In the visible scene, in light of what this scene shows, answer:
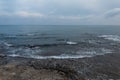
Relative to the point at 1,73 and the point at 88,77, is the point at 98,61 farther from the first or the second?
the point at 1,73

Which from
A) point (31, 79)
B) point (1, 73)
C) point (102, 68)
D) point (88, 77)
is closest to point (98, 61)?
point (102, 68)

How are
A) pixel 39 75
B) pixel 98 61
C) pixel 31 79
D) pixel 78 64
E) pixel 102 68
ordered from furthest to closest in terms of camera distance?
1. pixel 98 61
2. pixel 78 64
3. pixel 102 68
4. pixel 39 75
5. pixel 31 79

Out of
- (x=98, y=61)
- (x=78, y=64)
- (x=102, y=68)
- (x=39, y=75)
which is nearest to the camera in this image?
(x=39, y=75)

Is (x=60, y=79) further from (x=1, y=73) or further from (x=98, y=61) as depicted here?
(x=98, y=61)

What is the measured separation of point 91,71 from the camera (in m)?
18.4

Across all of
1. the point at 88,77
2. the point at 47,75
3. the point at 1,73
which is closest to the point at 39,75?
the point at 47,75

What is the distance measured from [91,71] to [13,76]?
27.2ft

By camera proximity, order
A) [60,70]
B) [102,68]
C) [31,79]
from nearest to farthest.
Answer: [31,79], [60,70], [102,68]

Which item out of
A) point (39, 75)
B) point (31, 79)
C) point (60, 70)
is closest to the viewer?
point (31, 79)

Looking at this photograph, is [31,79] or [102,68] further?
[102,68]

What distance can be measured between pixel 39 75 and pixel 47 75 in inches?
29.3

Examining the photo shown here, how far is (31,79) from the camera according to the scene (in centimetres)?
1457

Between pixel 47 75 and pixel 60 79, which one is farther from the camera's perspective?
pixel 47 75

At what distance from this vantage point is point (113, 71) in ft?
60.2
